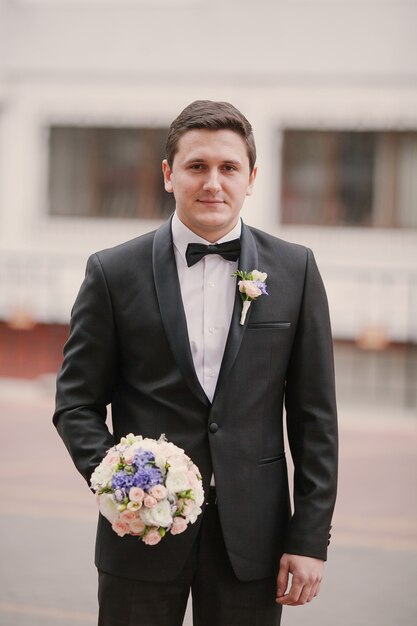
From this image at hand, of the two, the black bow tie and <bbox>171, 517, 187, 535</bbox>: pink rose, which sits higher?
the black bow tie

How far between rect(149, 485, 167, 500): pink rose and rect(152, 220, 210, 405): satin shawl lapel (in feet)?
1.18

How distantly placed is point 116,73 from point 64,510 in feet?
39.3

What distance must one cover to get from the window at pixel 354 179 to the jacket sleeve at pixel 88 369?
50.0 ft

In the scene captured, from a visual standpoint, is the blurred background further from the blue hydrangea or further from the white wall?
the blue hydrangea

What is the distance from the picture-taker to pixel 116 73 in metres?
18.2

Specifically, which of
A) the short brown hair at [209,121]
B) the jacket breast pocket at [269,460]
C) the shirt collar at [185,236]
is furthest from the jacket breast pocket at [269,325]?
the short brown hair at [209,121]

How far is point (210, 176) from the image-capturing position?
293 cm

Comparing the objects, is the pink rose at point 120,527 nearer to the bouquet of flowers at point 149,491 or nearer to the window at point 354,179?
the bouquet of flowers at point 149,491

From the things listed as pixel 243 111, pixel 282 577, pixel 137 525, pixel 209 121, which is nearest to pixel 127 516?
pixel 137 525

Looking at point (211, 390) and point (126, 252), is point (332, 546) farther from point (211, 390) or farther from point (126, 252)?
point (126, 252)

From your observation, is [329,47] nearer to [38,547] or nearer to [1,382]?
[1,382]

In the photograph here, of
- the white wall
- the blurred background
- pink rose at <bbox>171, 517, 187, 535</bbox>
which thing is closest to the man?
pink rose at <bbox>171, 517, 187, 535</bbox>

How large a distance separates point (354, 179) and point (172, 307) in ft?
51.3

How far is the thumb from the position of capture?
9.90 ft
